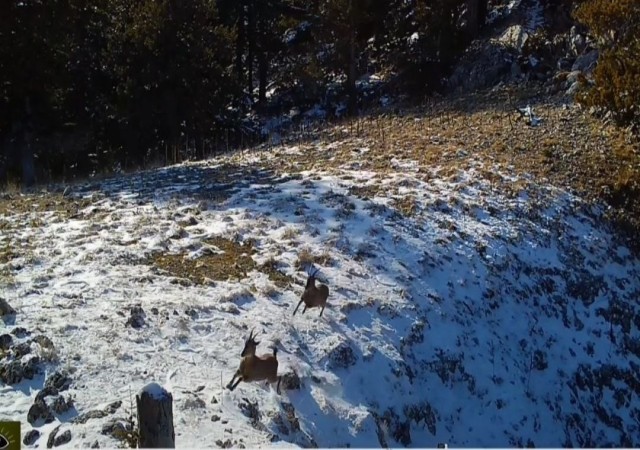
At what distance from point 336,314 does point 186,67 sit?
1469cm

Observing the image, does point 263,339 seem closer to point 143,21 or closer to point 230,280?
point 230,280

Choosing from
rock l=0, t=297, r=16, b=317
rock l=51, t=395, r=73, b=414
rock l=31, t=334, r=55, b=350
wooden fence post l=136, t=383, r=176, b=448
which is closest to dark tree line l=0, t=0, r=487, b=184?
rock l=0, t=297, r=16, b=317

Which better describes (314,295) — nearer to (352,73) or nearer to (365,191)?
Answer: (365,191)

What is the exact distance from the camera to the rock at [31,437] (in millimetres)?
4918

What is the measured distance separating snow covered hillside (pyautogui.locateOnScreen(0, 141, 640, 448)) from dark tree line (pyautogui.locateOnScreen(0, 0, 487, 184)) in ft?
23.6

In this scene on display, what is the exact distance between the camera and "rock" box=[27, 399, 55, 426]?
5113mm

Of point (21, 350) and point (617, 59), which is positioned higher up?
point (617, 59)

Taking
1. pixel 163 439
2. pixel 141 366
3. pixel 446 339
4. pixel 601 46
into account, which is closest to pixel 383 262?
pixel 446 339

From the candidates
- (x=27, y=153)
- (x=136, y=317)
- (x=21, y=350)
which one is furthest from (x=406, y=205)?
(x=27, y=153)

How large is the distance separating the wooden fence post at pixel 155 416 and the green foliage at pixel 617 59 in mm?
11535

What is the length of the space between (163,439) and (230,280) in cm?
376

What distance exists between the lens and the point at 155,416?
383 centimetres

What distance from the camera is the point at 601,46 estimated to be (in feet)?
49.1

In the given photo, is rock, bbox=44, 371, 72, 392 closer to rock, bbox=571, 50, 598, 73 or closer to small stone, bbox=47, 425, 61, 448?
small stone, bbox=47, 425, 61, 448
